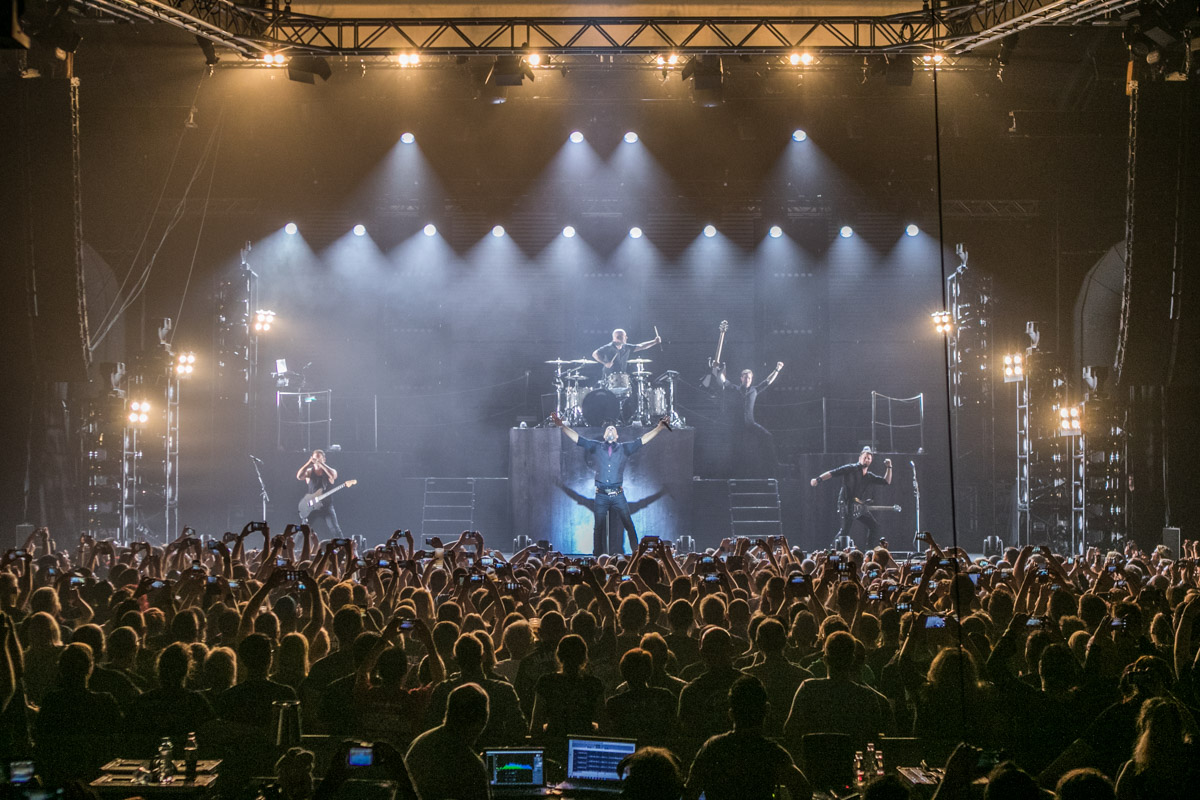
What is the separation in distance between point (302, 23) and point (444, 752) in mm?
12688

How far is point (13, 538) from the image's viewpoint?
13.8 meters

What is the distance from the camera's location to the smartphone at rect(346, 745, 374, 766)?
3.10 metres

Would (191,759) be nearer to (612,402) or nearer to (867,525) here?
(867,525)

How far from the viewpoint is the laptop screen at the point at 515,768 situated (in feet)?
12.6

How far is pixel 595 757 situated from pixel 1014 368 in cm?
1464

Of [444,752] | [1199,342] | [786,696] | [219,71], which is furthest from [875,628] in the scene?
[219,71]

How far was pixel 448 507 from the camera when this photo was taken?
60.1 ft

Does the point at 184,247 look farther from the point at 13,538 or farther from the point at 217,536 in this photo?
the point at 13,538

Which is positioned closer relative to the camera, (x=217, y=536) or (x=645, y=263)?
(x=217, y=536)

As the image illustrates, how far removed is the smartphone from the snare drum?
14619mm

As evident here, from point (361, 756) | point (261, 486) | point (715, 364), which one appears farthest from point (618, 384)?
point (361, 756)

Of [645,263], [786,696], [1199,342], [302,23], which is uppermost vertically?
[302,23]

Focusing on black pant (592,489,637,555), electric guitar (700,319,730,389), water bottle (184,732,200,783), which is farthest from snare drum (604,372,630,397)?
water bottle (184,732,200,783)

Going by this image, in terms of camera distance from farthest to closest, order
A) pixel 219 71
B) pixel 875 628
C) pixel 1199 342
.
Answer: pixel 219 71, pixel 1199 342, pixel 875 628
